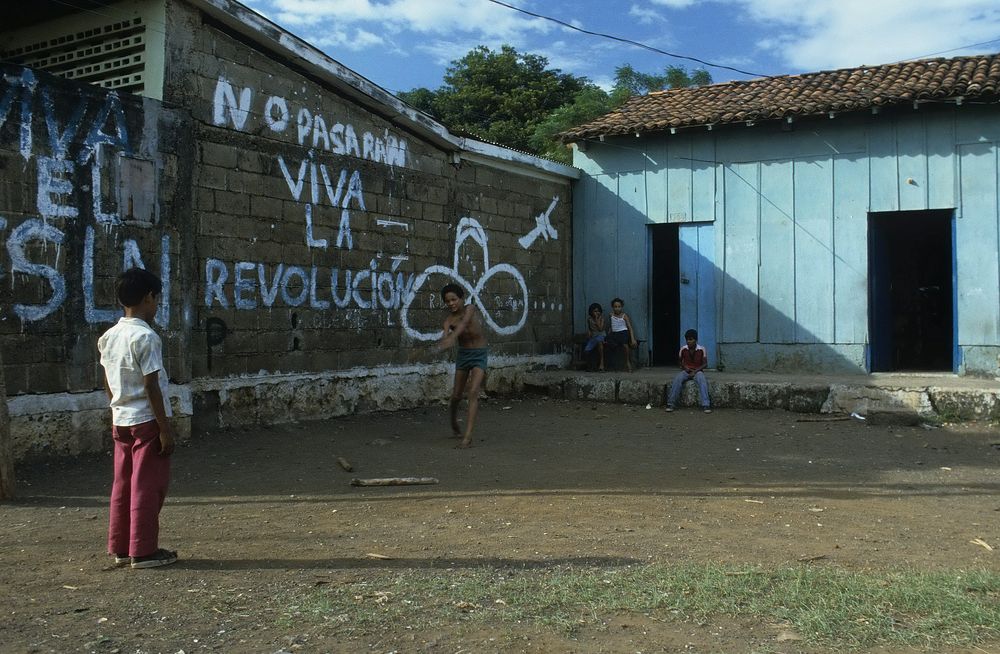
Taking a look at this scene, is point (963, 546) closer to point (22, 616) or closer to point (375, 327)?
point (22, 616)

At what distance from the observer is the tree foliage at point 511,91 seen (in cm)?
2875

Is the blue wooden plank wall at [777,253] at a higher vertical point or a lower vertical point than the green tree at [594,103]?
lower

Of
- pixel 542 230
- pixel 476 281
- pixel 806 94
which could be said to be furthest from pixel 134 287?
pixel 806 94

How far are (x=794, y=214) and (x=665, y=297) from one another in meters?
2.59

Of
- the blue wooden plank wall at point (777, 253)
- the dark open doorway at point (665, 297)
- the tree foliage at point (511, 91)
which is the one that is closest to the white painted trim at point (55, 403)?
the blue wooden plank wall at point (777, 253)

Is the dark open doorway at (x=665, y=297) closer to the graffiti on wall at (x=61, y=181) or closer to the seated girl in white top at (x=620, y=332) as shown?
the seated girl in white top at (x=620, y=332)

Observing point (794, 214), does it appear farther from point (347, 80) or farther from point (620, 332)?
point (347, 80)

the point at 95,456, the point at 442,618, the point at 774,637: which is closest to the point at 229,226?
the point at 95,456

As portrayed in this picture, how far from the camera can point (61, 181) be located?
668 cm

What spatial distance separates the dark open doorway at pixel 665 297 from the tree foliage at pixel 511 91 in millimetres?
14021

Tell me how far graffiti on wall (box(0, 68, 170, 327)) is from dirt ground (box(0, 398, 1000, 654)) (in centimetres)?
139

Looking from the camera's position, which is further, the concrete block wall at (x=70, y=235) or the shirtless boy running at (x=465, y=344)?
the shirtless boy running at (x=465, y=344)

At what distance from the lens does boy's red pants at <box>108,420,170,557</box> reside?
13.4ft

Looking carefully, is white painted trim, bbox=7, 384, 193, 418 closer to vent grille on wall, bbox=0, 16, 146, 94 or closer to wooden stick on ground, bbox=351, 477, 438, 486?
wooden stick on ground, bbox=351, 477, 438, 486
